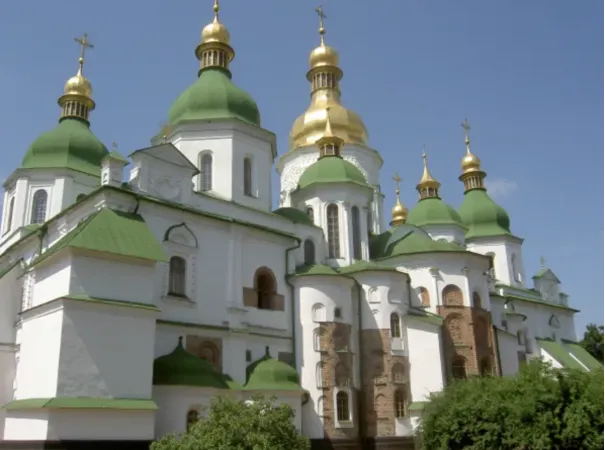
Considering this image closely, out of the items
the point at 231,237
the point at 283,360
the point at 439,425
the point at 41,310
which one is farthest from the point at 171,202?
the point at 439,425

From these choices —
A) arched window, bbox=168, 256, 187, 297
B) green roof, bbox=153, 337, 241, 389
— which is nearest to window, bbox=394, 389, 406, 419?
green roof, bbox=153, 337, 241, 389

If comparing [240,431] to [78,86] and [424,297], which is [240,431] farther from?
[78,86]

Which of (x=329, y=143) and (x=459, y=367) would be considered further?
(x=329, y=143)

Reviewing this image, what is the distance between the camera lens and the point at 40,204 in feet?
85.3

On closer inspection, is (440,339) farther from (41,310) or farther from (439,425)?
(41,310)

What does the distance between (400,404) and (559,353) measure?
1790 centimetres

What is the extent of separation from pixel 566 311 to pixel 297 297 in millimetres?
25230

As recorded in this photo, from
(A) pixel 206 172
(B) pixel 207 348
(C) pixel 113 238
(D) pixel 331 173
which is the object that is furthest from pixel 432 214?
(C) pixel 113 238

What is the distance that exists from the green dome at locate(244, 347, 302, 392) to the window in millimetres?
4382

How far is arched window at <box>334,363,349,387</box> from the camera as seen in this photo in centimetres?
2188

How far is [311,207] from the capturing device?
89.1 ft

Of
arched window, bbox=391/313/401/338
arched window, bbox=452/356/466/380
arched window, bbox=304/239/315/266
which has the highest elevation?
arched window, bbox=304/239/315/266

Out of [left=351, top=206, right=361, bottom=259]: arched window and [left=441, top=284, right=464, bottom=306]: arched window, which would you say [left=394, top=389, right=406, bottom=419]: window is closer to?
[left=441, top=284, right=464, bottom=306]: arched window

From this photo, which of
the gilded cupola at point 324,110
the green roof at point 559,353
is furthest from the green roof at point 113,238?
the green roof at point 559,353
